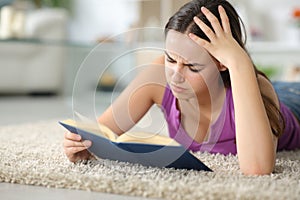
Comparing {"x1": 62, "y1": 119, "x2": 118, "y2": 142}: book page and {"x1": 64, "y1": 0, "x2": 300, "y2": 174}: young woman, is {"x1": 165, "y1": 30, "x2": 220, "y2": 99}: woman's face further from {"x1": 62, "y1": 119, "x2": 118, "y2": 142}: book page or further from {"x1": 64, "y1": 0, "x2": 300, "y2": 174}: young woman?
{"x1": 62, "y1": 119, "x2": 118, "y2": 142}: book page

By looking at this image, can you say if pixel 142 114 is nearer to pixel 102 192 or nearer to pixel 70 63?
pixel 102 192

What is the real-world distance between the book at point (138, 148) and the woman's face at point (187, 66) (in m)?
0.11

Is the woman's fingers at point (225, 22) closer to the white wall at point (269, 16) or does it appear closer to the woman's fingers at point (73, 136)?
the woman's fingers at point (73, 136)

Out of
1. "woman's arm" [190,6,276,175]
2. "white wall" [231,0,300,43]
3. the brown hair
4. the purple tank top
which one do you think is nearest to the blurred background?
"white wall" [231,0,300,43]

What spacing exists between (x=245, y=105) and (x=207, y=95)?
0.13 m

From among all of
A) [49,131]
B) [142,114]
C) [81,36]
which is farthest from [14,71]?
[142,114]

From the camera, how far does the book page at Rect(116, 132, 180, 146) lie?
0.89 metres

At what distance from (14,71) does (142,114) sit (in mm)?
2718

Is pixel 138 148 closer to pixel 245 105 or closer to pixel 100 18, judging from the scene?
pixel 245 105

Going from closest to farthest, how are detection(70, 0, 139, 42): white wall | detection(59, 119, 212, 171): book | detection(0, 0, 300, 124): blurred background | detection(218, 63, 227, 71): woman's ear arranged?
detection(59, 119, 212, 171): book, detection(218, 63, 227, 71): woman's ear, detection(0, 0, 300, 124): blurred background, detection(70, 0, 139, 42): white wall

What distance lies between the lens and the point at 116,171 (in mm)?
917

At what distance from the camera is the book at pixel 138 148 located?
2.90ft

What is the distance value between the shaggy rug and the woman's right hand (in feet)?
0.06

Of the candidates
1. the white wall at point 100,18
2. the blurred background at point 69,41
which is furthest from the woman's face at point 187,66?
the white wall at point 100,18
